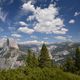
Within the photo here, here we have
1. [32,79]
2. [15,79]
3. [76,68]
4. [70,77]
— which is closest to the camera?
[15,79]

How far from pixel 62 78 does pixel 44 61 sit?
33.4 m

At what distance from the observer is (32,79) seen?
129 feet

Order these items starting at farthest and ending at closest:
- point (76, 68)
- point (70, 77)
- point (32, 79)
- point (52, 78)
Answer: point (76, 68) → point (70, 77) → point (52, 78) → point (32, 79)

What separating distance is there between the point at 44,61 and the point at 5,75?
41.3 meters

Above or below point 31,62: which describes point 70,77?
below

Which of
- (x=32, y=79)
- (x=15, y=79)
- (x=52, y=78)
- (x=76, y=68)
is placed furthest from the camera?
(x=76, y=68)

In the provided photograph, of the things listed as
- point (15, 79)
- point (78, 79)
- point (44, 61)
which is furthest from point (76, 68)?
point (15, 79)

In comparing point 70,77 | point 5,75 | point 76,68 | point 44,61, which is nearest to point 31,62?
point 44,61

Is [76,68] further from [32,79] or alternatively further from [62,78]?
[32,79]

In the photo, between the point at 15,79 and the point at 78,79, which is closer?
the point at 15,79

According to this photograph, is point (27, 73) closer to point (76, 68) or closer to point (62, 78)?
point (62, 78)

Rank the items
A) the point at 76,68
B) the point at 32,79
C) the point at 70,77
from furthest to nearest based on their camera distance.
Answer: the point at 76,68
the point at 70,77
the point at 32,79

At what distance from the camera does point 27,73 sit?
41.9m

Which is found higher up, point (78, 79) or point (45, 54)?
point (45, 54)
